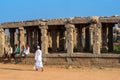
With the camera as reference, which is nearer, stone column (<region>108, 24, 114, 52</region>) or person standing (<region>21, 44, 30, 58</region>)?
person standing (<region>21, 44, 30, 58</region>)

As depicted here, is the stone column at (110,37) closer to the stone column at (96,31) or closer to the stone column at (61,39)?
the stone column at (96,31)

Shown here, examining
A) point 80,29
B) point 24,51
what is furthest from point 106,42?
point 24,51

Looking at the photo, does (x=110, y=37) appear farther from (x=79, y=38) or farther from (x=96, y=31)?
(x=96, y=31)

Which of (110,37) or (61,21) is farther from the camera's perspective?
(110,37)

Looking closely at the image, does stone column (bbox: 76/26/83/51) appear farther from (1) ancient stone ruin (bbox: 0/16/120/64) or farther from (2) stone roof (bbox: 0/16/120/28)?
(2) stone roof (bbox: 0/16/120/28)

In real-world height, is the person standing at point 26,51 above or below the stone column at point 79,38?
below

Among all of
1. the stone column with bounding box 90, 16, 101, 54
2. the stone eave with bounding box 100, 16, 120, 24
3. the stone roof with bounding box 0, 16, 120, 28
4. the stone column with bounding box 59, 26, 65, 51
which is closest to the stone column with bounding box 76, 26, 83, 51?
the stone column with bounding box 59, 26, 65, 51

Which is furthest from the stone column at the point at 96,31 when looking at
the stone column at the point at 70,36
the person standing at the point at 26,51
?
the person standing at the point at 26,51

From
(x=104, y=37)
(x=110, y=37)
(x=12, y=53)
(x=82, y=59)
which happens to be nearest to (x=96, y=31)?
(x=82, y=59)

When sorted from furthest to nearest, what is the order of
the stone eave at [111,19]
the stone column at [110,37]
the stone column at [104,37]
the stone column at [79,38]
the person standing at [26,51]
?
the stone column at [79,38] < the stone column at [104,37] < the stone column at [110,37] < the person standing at [26,51] < the stone eave at [111,19]

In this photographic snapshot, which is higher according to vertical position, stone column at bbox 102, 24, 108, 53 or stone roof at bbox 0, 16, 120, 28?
stone roof at bbox 0, 16, 120, 28

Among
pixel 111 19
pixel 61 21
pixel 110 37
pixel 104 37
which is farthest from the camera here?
pixel 104 37

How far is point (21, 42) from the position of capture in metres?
27.7

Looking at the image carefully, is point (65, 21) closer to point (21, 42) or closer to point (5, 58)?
point (21, 42)
